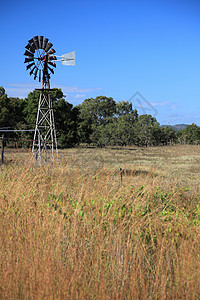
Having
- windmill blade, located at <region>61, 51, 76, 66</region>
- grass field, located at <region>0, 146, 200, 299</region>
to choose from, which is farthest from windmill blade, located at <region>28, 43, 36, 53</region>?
grass field, located at <region>0, 146, 200, 299</region>

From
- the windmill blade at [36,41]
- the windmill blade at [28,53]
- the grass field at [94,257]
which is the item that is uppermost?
the windmill blade at [36,41]

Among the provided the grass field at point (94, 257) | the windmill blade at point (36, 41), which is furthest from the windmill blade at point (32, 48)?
the grass field at point (94, 257)

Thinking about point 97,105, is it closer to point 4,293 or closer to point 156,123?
point 156,123

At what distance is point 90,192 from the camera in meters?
6.49

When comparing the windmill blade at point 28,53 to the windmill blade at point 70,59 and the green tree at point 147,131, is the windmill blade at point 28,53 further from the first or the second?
the green tree at point 147,131

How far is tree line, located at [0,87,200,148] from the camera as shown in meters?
44.8

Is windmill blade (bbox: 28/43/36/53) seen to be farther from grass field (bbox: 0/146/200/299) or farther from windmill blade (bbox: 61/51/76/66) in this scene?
grass field (bbox: 0/146/200/299)

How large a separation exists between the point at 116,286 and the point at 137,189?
2.75 m

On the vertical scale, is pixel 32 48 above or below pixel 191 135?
above

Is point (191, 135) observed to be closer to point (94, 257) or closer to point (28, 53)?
point (28, 53)

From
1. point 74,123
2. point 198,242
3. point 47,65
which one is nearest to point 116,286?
point 198,242

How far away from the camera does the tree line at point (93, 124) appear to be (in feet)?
147

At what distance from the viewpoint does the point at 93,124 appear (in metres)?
66.0

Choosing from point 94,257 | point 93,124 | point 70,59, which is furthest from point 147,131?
point 94,257
